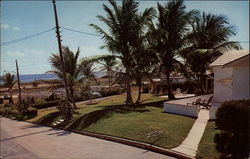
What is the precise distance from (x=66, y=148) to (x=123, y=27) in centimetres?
1149

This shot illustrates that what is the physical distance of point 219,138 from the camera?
24.7 ft

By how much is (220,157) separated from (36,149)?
8.48 metres

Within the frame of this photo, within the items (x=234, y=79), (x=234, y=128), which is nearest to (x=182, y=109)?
(x=234, y=79)

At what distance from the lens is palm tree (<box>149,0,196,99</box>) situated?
2116 centimetres

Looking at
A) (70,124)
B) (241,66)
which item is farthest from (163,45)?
(70,124)

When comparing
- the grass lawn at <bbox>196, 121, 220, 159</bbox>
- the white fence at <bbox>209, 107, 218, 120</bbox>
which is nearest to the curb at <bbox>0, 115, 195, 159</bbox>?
the grass lawn at <bbox>196, 121, 220, 159</bbox>

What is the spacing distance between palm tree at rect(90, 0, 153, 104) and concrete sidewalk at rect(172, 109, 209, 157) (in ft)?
27.6

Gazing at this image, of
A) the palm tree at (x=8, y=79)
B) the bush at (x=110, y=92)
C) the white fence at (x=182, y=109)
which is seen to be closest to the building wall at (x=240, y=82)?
the white fence at (x=182, y=109)

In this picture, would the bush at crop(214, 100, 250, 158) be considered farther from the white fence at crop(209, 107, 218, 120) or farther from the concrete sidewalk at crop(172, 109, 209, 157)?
the white fence at crop(209, 107, 218, 120)

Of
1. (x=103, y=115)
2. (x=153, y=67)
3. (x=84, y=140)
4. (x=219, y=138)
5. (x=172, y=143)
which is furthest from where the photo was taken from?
Answer: (x=153, y=67)

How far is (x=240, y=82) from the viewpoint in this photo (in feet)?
45.7

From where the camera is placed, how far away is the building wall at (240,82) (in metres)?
13.8

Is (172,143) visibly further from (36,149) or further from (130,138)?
(36,149)

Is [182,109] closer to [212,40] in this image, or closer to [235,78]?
[235,78]
